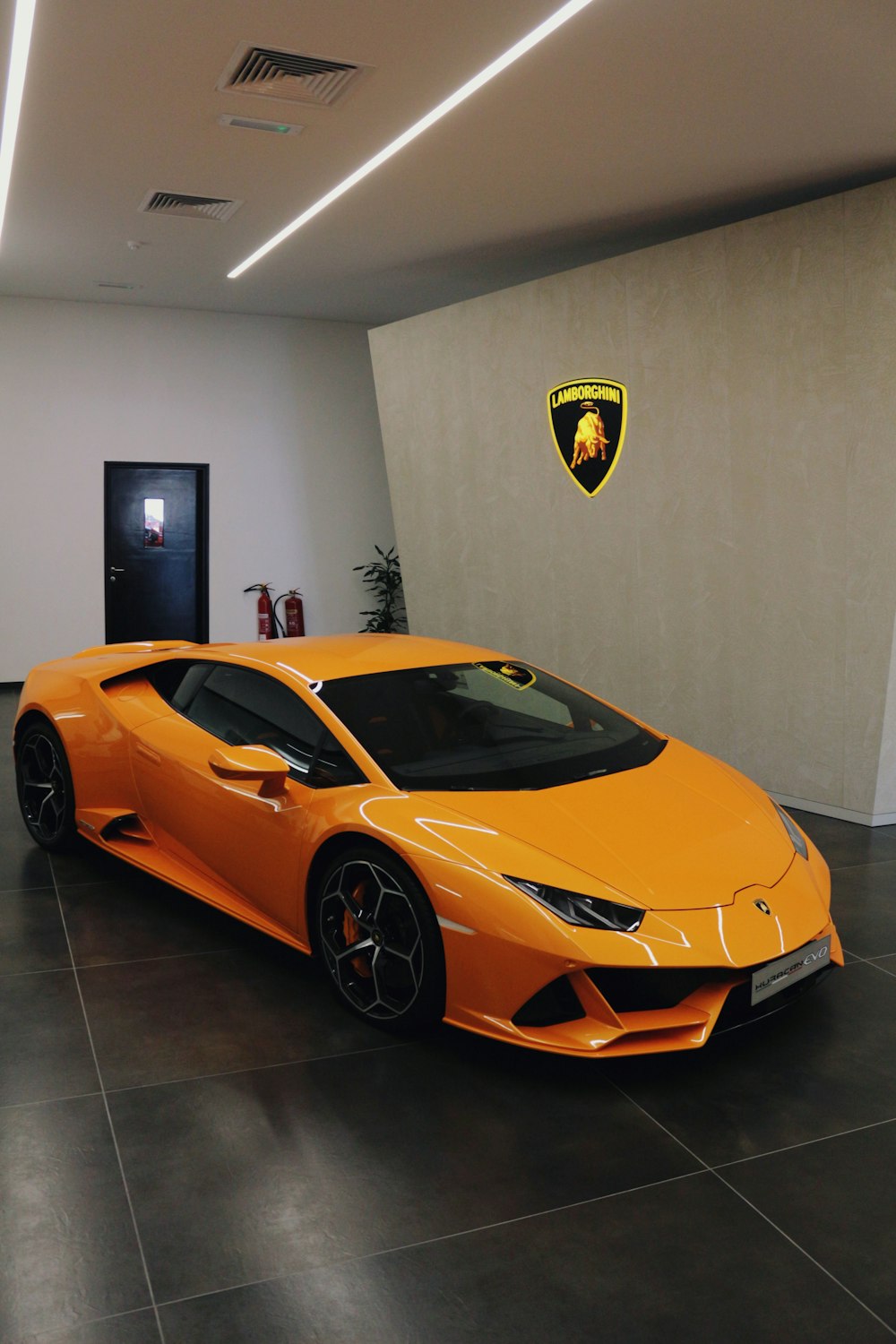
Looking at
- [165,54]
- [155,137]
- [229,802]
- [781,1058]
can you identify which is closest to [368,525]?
[155,137]

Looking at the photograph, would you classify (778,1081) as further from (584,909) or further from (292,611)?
(292,611)

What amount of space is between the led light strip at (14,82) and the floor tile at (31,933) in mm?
3452

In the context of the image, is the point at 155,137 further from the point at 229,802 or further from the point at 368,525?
the point at 368,525

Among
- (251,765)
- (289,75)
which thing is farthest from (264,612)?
(251,765)

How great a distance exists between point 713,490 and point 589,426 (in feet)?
3.64

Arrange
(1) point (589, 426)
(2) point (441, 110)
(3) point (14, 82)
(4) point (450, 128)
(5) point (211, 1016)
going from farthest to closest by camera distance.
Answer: (1) point (589, 426), (4) point (450, 128), (2) point (441, 110), (3) point (14, 82), (5) point (211, 1016)

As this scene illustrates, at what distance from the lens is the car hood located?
2893mm

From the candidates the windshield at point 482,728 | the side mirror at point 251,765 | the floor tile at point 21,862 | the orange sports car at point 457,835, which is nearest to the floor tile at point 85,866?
the floor tile at point 21,862

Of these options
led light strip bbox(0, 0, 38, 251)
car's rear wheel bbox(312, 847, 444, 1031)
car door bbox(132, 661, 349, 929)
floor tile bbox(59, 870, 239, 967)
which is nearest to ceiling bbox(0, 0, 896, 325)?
led light strip bbox(0, 0, 38, 251)

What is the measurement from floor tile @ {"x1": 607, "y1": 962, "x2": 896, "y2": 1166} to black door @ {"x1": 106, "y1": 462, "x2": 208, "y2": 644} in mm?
8597

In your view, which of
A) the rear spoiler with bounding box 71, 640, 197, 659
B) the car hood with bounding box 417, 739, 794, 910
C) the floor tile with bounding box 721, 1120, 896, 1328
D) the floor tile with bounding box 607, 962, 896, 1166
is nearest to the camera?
the floor tile with bounding box 721, 1120, 896, 1328

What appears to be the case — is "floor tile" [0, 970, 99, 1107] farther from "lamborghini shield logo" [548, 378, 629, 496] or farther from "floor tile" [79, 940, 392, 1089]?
"lamborghini shield logo" [548, 378, 629, 496]

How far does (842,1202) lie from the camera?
238 cm

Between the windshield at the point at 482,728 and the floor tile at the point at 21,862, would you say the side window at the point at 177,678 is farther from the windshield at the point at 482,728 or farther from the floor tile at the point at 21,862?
the floor tile at the point at 21,862
